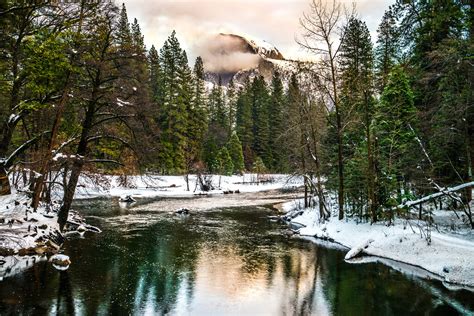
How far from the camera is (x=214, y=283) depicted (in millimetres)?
13031

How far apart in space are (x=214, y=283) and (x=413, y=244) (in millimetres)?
8703

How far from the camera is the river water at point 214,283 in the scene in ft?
35.1

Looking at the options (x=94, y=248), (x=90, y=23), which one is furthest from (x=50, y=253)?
(x=90, y=23)

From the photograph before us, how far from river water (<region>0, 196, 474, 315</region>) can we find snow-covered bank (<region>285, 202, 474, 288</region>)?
1005mm

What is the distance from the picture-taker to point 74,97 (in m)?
17.8

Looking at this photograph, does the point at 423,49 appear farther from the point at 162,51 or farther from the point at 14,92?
the point at 162,51

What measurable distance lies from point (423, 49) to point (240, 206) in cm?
1959

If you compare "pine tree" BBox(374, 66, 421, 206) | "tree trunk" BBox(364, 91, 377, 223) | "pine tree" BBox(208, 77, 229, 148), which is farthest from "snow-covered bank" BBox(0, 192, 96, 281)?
"pine tree" BBox(208, 77, 229, 148)

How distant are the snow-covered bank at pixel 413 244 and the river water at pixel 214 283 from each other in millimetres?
1005

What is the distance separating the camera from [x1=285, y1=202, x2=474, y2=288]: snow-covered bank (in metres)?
13.6

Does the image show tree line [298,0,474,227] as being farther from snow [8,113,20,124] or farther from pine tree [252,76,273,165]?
pine tree [252,76,273,165]

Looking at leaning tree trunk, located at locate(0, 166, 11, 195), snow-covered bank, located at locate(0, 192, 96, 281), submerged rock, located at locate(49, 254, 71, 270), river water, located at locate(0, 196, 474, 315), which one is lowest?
river water, located at locate(0, 196, 474, 315)

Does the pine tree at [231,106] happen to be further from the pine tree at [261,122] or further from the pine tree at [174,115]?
the pine tree at [174,115]

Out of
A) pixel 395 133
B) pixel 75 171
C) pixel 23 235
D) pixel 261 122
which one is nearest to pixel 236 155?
pixel 261 122
